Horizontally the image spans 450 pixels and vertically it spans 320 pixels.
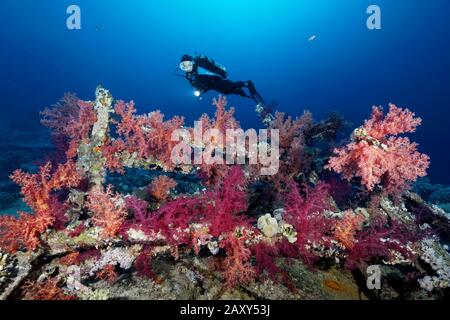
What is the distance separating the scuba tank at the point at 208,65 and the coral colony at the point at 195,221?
2.93 metres

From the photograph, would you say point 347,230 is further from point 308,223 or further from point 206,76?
point 206,76

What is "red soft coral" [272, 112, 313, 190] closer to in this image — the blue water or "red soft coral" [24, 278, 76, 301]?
"red soft coral" [24, 278, 76, 301]

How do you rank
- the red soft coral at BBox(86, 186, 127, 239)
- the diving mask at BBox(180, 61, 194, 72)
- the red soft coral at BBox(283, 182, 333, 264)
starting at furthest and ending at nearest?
1. the diving mask at BBox(180, 61, 194, 72)
2. the red soft coral at BBox(283, 182, 333, 264)
3. the red soft coral at BBox(86, 186, 127, 239)

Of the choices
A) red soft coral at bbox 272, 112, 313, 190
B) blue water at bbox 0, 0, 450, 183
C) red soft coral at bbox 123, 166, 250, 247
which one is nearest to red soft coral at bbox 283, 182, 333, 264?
red soft coral at bbox 123, 166, 250, 247

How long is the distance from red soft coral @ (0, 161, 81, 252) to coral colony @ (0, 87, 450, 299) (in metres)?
0.01

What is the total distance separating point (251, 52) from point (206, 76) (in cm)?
13997

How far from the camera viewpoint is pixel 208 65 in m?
7.78

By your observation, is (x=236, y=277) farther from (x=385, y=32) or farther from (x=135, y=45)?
(x=135, y=45)

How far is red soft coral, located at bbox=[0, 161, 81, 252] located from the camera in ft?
12.0

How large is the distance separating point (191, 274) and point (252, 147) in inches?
99.0

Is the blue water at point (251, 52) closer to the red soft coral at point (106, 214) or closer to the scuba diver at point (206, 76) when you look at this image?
the scuba diver at point (206, 76)

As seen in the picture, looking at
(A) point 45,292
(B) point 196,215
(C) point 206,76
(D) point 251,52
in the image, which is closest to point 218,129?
(B) point 196,215

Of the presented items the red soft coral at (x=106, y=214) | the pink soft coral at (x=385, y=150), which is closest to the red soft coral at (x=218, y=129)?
the red soft coral at (x=106, y=214)

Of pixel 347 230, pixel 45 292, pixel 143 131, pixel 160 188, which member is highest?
pixel 143 131
